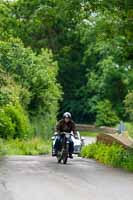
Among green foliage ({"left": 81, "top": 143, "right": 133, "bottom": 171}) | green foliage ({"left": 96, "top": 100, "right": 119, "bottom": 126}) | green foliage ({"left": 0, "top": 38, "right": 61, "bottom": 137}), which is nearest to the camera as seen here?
green foliage ({"left": 81, "top": 143, "right": 133, "bottom": 171})

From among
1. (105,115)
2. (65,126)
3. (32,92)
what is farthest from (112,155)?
(105,115)

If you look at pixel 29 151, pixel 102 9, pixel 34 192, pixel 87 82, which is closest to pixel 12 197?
pixel 34 192

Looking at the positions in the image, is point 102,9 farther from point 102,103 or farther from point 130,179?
point 102,103

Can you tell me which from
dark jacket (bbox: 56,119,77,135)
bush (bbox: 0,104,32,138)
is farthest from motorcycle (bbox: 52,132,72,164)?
bush (bbox: 0,104,32,138)

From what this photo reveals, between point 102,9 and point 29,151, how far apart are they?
16556mm

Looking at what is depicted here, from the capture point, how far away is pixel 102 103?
70.6 m

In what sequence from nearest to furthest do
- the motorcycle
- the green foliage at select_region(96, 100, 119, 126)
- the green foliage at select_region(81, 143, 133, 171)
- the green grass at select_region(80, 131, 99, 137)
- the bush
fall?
the green foliage at select_region(81, 143, 133, 171)
the motorcycle
the bush
the green grass at select_region(80, 131, 99, 137)
the green foliage at select_region(96, 100, 119, 126)

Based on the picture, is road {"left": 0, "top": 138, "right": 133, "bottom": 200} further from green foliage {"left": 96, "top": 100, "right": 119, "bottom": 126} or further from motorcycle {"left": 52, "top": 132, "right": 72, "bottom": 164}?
green foliage {"left": 96, "top": 100, "right": 119, "bottom": 126}

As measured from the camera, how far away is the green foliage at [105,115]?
228 feet

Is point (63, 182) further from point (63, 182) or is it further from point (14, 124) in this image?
point (14, 124)

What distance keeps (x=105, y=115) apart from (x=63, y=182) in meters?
54.6

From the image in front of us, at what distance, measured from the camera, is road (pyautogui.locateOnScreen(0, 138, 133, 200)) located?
518 inches

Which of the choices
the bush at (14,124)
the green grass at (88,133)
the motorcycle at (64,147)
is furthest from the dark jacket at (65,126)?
the green grass at (88,133)

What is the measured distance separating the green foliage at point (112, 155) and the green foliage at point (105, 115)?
41.5 meters
